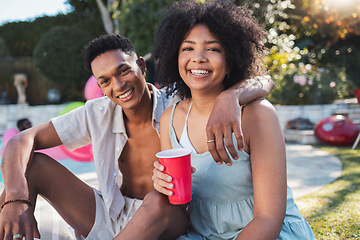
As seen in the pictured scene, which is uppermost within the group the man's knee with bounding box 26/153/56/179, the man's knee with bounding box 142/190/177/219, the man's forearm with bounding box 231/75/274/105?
the man's forearm with bounding box 231/75/274/105

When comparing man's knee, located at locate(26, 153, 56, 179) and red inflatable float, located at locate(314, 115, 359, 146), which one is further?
red inflatable float, located at locate(314, 115, 359, 146)

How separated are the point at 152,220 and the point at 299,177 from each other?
2.98 meters

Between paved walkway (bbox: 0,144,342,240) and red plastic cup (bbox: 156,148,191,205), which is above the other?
red plastic cup (bbox: 156,148,191,205)

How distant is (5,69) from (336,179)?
1215 centimetres

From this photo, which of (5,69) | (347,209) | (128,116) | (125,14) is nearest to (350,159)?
(347,209)

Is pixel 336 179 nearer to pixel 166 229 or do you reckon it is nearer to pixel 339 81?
pixel 166 229

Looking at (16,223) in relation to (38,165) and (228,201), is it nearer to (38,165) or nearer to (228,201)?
(38,165)

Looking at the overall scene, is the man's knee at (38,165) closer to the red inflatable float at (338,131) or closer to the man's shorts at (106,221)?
the man's shorts at (106,221)

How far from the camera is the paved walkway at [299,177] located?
2654 millimetres

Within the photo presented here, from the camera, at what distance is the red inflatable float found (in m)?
5.77

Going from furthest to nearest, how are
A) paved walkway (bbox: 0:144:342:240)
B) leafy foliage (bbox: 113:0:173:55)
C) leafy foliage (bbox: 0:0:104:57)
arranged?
1. leafy foliage (bbox: 0:0:104:57)
2. leafy foliage (bbox: 113:0:173:55)
3. paved walkway (bbox: 0:144:342:240)

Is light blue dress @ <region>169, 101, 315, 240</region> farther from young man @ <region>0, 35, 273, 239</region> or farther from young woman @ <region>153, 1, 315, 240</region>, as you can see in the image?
young man @ <region>0, 35, 273, 239</region>

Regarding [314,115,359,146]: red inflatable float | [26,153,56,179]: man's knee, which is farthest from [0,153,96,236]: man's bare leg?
[314,115,359,146]: red inflatable float

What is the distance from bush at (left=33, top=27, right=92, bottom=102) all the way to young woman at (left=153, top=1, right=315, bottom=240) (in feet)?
30.4
